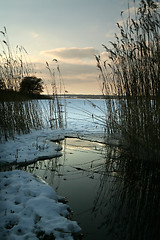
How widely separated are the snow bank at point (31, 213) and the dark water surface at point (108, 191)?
0.41 feet

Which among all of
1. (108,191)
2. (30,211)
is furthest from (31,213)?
(108,191)

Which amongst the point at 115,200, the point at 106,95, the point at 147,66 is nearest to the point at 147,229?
the point at 115,200

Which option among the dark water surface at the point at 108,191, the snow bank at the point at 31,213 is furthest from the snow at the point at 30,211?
the dark water surface at the point at 108,191

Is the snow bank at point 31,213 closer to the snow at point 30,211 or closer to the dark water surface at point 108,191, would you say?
the snow at point 30,211

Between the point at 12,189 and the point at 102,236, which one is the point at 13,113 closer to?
the point at 12,189

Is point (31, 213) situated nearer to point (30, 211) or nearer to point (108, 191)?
point (30, 211)

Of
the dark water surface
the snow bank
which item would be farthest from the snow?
the dark water surface

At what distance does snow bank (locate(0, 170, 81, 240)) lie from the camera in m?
1.19

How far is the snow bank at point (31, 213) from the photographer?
1187 millimetres

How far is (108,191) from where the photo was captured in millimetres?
1787

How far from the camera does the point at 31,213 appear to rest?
4.51 ft

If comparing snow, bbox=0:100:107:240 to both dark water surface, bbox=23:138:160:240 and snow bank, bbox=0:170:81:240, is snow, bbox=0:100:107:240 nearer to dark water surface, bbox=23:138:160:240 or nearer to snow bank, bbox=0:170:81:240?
snow bank, bbox=0:170:81:240

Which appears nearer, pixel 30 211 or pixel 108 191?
pixel 30 211

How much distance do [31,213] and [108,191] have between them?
2.41 ft
